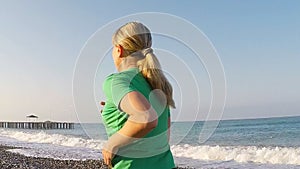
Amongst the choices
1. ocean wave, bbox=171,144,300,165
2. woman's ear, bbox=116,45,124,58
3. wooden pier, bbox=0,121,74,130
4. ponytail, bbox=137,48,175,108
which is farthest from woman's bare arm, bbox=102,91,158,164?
wooden pier, bbox=0,121,74,130

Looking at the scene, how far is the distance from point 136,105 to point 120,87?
110 mm

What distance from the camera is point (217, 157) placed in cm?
2025

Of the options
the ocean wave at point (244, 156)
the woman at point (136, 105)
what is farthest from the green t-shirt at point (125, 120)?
the ocean wave at point (244, 156)

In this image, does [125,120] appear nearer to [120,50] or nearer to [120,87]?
[120,87]

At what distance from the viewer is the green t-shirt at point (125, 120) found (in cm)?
164

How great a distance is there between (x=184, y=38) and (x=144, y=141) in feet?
1.68

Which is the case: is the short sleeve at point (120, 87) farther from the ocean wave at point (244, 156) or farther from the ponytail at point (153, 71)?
the ocean wave at point (244, 156)

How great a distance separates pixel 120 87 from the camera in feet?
5.26

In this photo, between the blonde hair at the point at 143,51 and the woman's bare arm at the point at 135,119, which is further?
the blonde hair at the point at 143,51

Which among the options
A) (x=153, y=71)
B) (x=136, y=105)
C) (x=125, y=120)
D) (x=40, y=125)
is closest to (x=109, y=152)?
(x=125, y=120)

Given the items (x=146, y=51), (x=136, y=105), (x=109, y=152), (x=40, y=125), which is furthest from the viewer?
(x=40, y=125)

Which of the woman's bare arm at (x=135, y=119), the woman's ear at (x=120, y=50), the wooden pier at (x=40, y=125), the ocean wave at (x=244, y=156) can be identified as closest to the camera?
the woman's bare arm at (x=135, y=119)

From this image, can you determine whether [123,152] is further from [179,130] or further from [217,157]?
[217,157]

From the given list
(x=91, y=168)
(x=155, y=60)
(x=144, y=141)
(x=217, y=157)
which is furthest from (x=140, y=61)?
(x=217, y=157)
